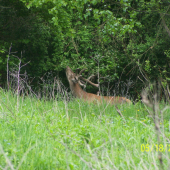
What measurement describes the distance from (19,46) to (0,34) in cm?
145

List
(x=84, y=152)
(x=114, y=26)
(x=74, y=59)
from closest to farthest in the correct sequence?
(x=84, y=152), (x=114, y=26), (x=74, y=59)

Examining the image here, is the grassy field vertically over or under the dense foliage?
under

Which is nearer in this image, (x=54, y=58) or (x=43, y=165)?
(x=43, y=165)

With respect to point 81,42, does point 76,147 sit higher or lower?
lower

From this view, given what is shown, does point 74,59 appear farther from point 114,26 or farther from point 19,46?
point 114,26

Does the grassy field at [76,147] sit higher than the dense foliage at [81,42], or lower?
lower

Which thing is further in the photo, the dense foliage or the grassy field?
the dense foliage

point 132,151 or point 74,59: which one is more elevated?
point 74,59

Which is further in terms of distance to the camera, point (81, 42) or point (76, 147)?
point (81, 42)

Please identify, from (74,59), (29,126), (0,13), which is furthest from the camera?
(74,59)

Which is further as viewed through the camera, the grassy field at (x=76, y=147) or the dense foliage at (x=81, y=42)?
the dense foliage at (x=81, y=42)

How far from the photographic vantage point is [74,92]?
31.0 feet

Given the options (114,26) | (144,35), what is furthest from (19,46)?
(114,26)

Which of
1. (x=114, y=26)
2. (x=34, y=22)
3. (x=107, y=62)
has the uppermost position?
(x=34, y=22)
